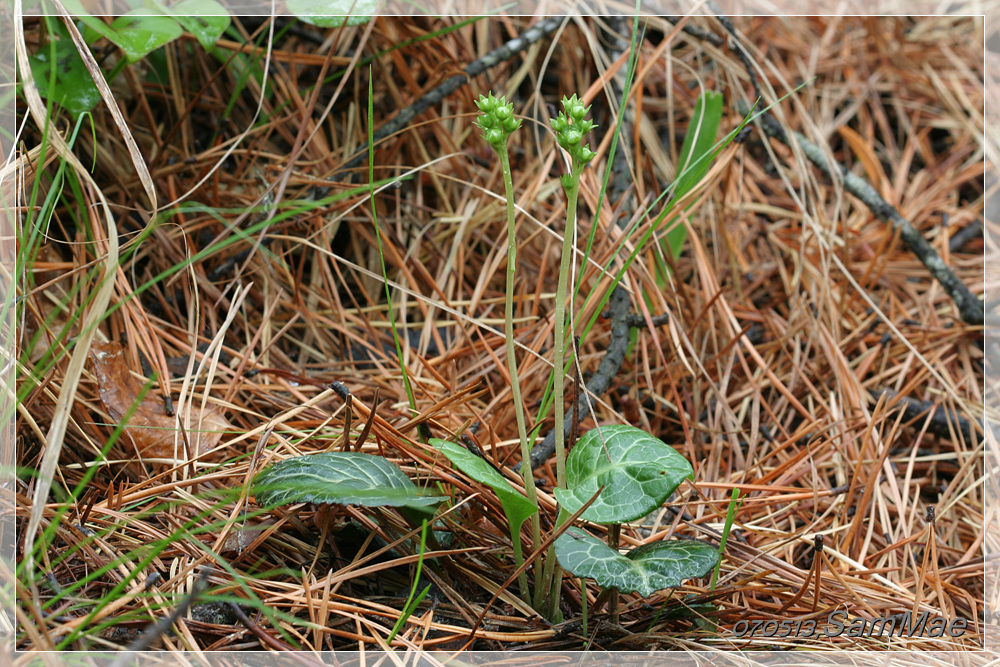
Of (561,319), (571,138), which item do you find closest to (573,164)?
(571,138)

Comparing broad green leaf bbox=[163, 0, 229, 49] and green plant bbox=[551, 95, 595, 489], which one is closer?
green plant bbox=[551, 95, 595, 489]

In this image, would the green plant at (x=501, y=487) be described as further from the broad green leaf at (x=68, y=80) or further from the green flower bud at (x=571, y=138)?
the broad green leaf at (x=68, y=80)

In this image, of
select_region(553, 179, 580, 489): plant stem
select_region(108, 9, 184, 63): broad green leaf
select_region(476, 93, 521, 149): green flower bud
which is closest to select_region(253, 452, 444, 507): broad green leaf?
select_region(553, 179, 580, 489): plant stem

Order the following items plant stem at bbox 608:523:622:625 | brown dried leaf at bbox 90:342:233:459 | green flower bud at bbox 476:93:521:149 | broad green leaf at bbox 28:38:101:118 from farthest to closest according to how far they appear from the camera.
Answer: broad green leaf at bbox 28:38:101:118 < brown dried leaf at bbox 90:342:233:459 < plant stem at bbox 608:523:622:625 < green flower bud at bbox 476:93:521:149

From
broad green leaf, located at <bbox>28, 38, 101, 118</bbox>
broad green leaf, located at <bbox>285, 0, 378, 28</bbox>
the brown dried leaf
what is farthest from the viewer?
broad green leaf, located at <bbox>285, 0, 378, 28</bbox>

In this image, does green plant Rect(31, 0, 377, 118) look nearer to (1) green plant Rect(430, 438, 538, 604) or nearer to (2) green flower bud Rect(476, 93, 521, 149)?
(2) green flower bud Rect(476, 93, 521, 149)

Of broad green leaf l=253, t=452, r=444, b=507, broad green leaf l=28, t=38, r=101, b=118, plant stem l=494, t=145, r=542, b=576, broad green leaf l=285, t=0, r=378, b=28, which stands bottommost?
broad green leaf l=253, t=452, r=444, b=507

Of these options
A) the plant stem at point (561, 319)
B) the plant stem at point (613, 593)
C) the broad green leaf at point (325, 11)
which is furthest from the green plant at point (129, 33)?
the plant stem at point (613, 593)
